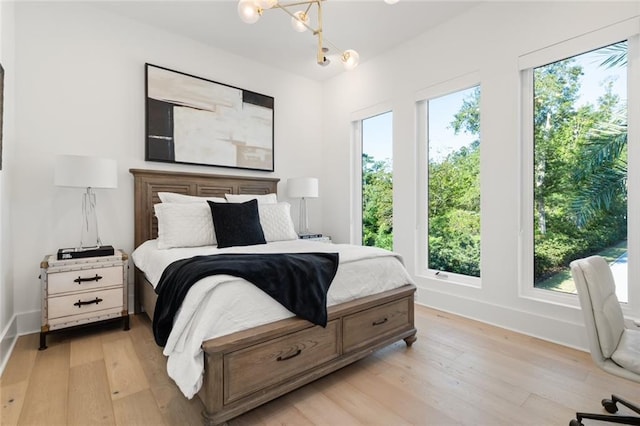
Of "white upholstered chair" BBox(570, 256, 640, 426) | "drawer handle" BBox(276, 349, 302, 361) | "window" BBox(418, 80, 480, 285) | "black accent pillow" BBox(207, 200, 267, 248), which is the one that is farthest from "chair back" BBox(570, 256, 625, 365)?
"black accent pillow" BBox(207, 200, 267, 248)

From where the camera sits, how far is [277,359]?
1.65 metres

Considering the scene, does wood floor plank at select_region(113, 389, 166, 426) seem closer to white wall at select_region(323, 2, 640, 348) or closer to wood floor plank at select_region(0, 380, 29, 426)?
wood floor plank at select_region(0, 380, 29, 426)

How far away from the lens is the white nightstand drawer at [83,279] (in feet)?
7.61

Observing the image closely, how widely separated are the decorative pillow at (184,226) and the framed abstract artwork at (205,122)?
833mm

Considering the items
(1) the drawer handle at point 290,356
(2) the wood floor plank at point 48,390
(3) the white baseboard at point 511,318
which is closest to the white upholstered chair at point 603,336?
(3) the white baseboard at point 511,318

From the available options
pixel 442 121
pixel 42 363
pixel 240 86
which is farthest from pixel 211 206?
pixel 442 121

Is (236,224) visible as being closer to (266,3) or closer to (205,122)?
(205,122)

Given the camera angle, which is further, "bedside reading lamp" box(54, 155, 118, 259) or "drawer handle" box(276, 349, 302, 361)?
"bedside reading lamp" box(54, 155, 118, 259)

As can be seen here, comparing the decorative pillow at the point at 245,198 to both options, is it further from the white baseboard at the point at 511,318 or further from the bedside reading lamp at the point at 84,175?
the white baseboard at the point at 511,318

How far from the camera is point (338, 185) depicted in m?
4.42

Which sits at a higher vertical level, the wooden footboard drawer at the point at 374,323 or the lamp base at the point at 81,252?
the lamp base at the point at 81,252

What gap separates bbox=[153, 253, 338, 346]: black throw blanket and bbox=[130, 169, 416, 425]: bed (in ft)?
0.37

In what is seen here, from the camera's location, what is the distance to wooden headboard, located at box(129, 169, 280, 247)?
10.0 feet

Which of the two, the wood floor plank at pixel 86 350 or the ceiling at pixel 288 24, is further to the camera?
the ceiling at pixel 288 24
